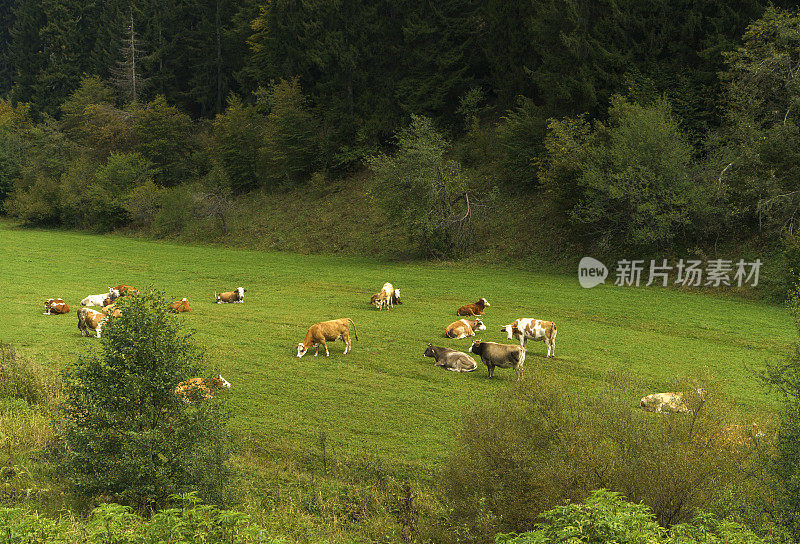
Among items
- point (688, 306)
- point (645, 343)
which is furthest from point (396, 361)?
point (688, 306)

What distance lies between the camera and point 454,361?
17.8 metres

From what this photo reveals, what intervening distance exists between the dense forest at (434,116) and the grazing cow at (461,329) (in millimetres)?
15446

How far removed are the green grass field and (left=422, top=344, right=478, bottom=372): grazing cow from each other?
325 mm

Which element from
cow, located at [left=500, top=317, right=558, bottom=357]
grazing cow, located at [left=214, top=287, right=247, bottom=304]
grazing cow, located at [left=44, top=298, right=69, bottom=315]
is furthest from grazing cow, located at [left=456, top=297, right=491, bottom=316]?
grazing cow, located at [left=44, top=298, right=69, bottom=315]

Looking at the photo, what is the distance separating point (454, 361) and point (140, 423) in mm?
10101

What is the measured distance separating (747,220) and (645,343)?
1762 centimetres

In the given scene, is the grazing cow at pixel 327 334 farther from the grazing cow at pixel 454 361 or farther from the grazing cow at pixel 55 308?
the grazing cow at pixel 55 308

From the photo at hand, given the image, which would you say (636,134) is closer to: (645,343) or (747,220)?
(747,220)

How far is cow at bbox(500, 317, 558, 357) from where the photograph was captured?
1911 cm

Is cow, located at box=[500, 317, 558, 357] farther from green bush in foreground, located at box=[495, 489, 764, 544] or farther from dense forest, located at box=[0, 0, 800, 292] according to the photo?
dense forest, located at box=[0, 0, 800, 292]

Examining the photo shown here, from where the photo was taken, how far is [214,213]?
5725 centimetres

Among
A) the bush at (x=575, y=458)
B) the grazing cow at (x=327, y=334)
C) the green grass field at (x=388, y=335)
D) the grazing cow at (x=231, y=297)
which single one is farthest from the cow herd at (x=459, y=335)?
the grazing cow at (x=231, y=297)

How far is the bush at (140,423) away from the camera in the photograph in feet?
30.3

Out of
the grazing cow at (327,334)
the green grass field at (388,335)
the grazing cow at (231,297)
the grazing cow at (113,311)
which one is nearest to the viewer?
the grazing cow at (113,311)
